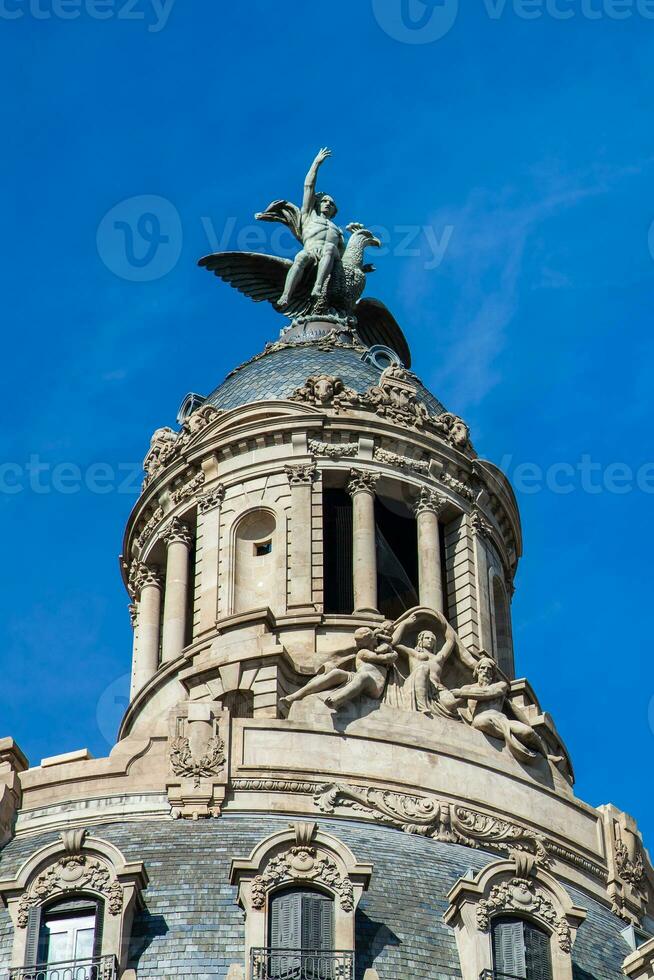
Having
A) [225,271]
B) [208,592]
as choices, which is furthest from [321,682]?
[225,271]

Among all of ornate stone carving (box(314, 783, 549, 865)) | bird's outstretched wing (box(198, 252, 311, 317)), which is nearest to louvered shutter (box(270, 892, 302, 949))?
ornate stone carving (box(314, 783, 549, 865))

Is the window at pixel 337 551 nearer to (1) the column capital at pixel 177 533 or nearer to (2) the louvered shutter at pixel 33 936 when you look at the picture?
(1) the column capital at pixel 177 533

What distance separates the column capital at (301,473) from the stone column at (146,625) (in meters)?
6.15

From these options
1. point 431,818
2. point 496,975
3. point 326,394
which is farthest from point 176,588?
point 496,975

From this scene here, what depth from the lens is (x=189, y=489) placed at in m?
77.0

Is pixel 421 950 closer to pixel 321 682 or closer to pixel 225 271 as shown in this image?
pixel 321 682

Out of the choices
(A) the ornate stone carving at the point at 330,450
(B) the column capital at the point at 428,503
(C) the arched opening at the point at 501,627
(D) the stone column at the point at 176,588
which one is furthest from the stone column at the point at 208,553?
(C) the arched opening at the point at 501,627

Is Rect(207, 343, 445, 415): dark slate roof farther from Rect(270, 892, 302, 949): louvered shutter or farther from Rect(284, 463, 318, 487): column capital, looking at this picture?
Rect(270, 892, 302, 949): louvered shutter

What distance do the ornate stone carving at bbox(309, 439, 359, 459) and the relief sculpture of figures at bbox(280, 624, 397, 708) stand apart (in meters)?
9.28

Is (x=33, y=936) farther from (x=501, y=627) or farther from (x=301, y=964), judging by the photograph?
(x=501, y=627)

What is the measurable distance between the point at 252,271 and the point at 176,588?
1869cm

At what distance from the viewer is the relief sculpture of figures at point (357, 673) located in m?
64.8

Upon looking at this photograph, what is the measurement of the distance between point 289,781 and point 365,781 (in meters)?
1.87

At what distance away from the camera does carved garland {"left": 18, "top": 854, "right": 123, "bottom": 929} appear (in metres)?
55.8
